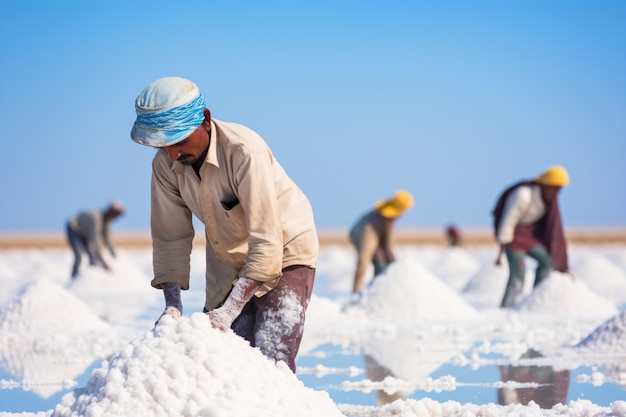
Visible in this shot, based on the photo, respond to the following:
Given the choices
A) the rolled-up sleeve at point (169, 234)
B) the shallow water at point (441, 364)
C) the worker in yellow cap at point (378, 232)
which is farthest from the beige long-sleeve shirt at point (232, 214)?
the worker in yellow cap at point (378, 232)

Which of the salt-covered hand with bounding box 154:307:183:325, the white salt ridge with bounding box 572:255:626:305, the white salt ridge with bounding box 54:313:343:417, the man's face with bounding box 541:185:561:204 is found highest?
the salt-covered hand with bounding box 154:307:183:325

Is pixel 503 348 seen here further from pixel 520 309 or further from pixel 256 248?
pixel 256 248

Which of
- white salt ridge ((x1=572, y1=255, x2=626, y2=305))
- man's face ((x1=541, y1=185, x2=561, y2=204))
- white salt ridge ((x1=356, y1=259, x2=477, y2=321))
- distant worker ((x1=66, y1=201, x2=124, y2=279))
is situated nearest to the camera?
white salt ridge ((x1=356, y1=259, x2=477, y2=321))

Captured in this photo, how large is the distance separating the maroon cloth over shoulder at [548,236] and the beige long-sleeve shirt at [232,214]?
19.7 feet

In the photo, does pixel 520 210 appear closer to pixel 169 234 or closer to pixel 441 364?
pixel 441 364

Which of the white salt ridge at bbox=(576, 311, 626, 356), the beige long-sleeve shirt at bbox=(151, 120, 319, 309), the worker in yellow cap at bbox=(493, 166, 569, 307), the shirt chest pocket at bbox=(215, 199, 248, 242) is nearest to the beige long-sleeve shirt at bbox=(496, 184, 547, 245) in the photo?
the worker in yellow cap at bbox=(493, 166, 569, 307)

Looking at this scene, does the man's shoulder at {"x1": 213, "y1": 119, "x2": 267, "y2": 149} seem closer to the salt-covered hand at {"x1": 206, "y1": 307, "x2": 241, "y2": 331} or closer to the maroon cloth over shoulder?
the salt-covered hand at {"x1": 206, "y1": 307, "x2": 241, "y2": 331}

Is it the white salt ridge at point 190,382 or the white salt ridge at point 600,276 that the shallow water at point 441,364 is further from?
the white salt ridge at point 600,276

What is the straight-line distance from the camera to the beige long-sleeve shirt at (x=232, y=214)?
9.95 feet

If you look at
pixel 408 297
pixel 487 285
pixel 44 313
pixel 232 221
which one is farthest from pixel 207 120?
pixel 487 285

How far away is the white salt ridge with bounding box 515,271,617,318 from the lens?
340 inches

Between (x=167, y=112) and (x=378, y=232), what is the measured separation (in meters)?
7.90

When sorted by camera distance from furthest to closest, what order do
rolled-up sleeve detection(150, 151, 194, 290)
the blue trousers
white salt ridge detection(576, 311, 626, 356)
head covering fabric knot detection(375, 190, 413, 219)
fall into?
1. head covering fabric knot detection(375, 190, 413, 219)
2. the blue trousers
3. white salt ridge detection(576, 311, 626, 356)
4. rolled-up sleeve detection(150, 151, 194, 290)

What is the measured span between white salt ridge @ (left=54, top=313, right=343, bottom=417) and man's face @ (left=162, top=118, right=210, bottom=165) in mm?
458
